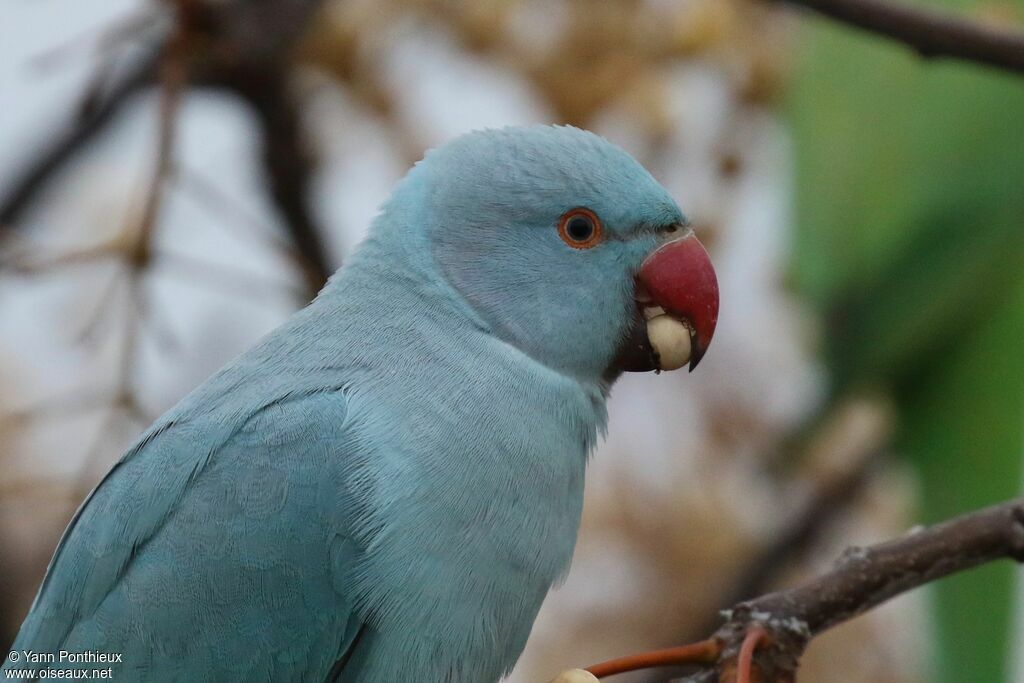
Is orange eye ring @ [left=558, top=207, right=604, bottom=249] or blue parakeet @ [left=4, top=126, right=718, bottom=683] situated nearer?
blue parakeet @ [left=4, top=126, right=718, bottom=683]

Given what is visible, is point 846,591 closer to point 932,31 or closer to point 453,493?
point 453,493

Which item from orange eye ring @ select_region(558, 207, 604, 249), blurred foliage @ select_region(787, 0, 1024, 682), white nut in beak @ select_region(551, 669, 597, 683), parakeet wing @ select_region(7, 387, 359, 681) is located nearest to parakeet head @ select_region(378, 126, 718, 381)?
orange eye ring @ select_region(558, 207, 604, 249)

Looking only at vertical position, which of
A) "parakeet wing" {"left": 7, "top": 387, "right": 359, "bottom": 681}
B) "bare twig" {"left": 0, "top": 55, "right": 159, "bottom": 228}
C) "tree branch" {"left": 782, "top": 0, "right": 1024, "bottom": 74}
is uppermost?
"tree branch" {"left": 782, "top": 0, "right": 1024, "bottom": 74}

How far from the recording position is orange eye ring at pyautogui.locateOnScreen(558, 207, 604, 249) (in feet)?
5.64

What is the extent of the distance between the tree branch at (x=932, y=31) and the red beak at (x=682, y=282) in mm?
604

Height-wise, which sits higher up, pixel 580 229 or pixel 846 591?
pixel 580 229

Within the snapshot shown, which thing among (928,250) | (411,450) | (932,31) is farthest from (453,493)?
(928,250)

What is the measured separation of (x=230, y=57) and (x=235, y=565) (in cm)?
138

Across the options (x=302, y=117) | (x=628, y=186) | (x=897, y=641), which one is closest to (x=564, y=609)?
(x=897, y=641)

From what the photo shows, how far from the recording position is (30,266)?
213 centimetres

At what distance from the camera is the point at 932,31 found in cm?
199

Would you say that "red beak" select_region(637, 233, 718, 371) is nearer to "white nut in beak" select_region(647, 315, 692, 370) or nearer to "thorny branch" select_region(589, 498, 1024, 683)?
"white nut in beak" select_region(647, 315, 692, 370)

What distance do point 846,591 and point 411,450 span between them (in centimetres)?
61

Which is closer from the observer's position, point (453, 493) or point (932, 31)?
point (453, 493)
